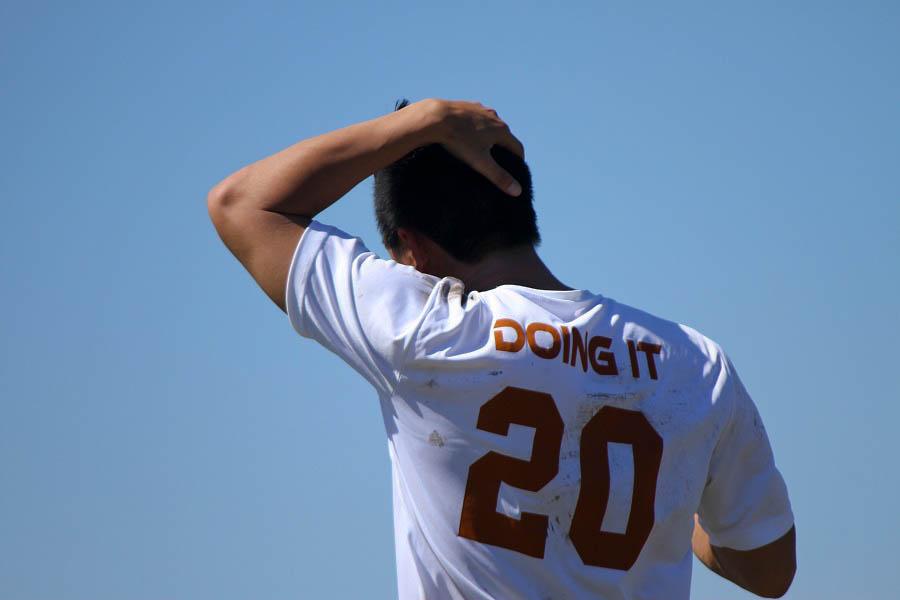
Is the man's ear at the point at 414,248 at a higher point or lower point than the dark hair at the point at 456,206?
lower

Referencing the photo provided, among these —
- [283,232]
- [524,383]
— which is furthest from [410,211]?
[524,383]

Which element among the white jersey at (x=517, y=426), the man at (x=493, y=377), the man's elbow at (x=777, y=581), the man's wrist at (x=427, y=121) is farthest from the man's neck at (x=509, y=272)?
the man's elbow at (x=777, y=581)

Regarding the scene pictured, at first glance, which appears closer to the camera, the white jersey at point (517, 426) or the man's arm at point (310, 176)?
the white jersey at point (517, 426)

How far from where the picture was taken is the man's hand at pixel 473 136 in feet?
11.5

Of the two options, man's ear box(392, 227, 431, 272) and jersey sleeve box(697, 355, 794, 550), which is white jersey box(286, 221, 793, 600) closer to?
jersey sleeve box(697, 355, 794, 550)

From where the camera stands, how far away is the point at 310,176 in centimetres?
343

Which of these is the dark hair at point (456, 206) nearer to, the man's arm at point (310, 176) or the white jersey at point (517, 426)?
the man's arm at point (310, 176)

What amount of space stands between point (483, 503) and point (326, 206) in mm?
1092

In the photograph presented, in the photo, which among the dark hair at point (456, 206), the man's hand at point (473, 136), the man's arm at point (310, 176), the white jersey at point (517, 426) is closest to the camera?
the white jersey at point (517, 426)

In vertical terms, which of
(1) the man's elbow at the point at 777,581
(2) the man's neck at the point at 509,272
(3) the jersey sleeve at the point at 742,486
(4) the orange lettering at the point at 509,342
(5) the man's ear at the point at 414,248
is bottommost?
(1) the man's elbow at the point at 777,581

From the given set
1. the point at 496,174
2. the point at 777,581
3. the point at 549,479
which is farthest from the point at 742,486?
the point at 496,174

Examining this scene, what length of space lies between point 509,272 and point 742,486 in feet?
3.59

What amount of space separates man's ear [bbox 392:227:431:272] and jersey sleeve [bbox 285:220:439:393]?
0.99 ft

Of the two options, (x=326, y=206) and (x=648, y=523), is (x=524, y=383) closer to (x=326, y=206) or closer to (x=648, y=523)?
(x=648, y=523)
